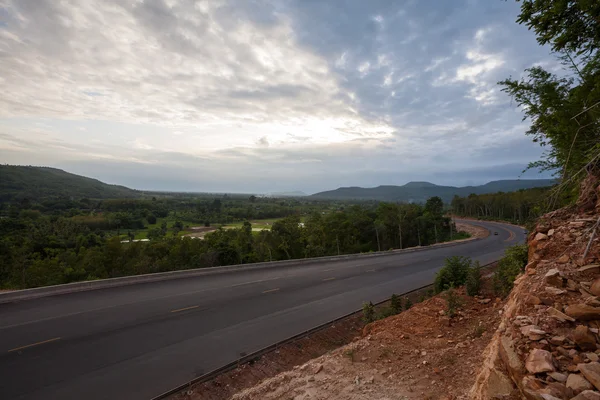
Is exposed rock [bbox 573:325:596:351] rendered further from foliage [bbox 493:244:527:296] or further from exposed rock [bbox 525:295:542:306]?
foliage [bbox 493:244:527:296]

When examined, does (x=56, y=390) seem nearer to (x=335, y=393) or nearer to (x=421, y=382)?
(x=335, y=393)

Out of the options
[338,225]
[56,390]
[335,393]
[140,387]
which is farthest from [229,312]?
[338,225]

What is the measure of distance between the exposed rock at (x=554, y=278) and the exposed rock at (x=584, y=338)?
3.00 ft

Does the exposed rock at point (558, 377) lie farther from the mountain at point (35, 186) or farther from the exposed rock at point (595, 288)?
the mountain at point (35, 186)

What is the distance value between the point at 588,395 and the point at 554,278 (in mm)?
1787

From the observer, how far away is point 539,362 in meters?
2.90

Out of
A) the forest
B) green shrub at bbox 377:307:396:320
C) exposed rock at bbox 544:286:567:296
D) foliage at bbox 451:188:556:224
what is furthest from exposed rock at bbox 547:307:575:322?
foliage at bbox 451:188:556:224

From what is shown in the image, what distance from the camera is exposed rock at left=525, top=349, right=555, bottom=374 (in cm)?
283

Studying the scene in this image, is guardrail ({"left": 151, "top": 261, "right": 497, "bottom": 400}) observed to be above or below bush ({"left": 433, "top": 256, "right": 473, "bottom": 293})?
below

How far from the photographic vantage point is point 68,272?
82.4ft

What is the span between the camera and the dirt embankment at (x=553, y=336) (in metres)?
2.71

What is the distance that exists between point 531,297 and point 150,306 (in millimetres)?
12147

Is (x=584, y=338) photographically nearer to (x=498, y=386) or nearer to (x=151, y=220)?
(x=498, y=386)

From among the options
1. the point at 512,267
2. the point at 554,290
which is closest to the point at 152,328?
the point at 554,290
